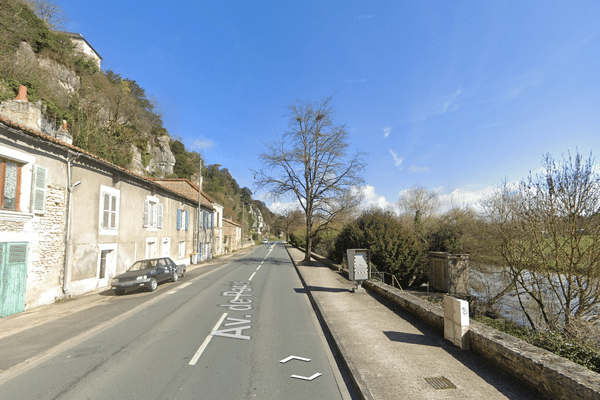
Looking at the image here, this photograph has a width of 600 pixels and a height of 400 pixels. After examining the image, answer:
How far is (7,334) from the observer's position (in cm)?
706

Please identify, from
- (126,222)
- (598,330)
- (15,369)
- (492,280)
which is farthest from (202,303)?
(492,280)

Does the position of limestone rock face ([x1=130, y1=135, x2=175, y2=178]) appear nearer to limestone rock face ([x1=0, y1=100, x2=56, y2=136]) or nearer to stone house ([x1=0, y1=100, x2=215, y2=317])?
stone house ([x1=0, y1=100, x2=215, y2=317])

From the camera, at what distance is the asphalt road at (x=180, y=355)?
14.3 feet

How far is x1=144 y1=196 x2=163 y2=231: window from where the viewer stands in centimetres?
1734

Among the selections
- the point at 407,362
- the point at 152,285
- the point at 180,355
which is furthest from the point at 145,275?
the point at 407,362

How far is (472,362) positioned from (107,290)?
46.3 ft

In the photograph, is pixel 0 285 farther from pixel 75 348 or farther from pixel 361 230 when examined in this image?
pixel 361 230

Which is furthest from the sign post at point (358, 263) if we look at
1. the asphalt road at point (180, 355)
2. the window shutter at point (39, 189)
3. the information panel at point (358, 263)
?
the window shutter at point (39, 189)

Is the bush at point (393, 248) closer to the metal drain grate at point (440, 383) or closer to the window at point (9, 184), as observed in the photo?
the metal drain grate at point (440, 383)

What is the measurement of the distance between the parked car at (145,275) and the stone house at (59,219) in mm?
1335

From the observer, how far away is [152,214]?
18219mm

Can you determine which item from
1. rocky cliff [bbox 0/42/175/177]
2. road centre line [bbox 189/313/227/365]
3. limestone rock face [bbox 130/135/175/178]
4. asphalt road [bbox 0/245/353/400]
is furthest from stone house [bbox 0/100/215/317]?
limestone rock face [bbox 130/135/175/178]

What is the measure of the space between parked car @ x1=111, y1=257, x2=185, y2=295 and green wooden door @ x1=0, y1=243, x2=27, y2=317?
3.09 m

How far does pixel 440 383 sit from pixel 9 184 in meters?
12.1
